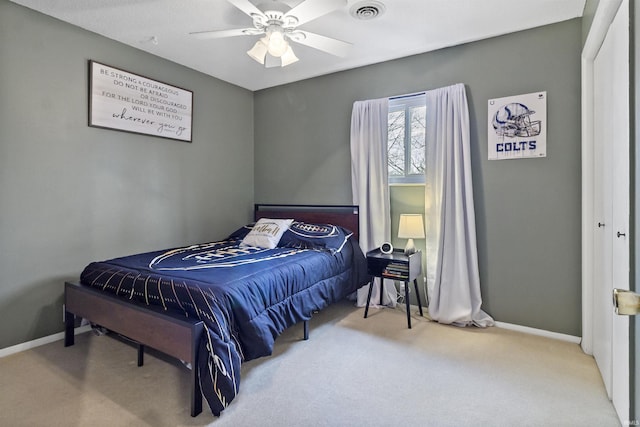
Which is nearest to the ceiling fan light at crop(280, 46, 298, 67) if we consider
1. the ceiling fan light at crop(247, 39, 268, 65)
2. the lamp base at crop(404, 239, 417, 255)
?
the ceiling fan light at crop(247, 39, 268, 65)

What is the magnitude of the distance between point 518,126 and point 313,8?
199 centimetres

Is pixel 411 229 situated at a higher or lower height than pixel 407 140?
lower

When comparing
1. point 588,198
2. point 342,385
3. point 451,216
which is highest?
point 588,198

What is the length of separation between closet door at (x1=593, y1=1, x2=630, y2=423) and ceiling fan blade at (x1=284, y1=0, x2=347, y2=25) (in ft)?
4.69

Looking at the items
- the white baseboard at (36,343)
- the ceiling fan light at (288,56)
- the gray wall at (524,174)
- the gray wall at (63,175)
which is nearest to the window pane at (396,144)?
the gray wall at (524,174)

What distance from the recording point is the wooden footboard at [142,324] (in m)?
1.81

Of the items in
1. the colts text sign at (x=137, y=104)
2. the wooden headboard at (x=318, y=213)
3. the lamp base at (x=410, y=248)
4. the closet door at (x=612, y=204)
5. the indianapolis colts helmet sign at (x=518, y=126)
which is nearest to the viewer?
the closet door at (x=612, y=204)

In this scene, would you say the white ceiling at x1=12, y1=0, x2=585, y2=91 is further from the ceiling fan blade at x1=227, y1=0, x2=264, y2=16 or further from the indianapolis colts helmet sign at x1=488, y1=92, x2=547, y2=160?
the indianapolis colts helmet sign at x1=488, y1=92, x2=547, y2=160

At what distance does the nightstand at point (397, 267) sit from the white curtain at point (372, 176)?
26cm

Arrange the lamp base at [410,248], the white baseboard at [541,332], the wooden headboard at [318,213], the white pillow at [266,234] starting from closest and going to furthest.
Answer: the white baseboard at [541,332], the lamp base at [410,248], the white pillow at [266,234], the wooden headboard at [318,213]

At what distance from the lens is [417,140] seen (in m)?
3.48

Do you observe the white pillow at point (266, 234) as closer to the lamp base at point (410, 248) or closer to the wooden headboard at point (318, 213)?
the wooden headboard at point (318, 213)

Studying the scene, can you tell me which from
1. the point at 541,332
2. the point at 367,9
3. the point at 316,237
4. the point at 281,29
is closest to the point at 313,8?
the point at 281,29

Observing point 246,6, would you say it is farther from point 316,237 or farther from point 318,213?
point 318,213
